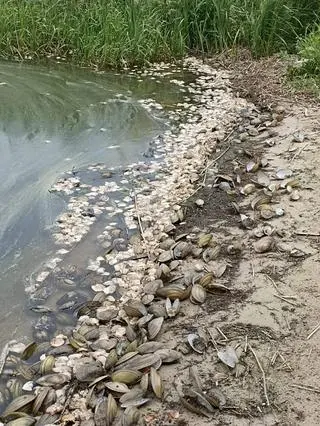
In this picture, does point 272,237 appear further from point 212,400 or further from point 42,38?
point 42,38

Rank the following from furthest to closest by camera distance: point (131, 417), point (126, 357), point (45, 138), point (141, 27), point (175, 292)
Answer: point (141, 27) < point (45, 138) < point (175, 292) < point (126, 357) < point (131, 417)

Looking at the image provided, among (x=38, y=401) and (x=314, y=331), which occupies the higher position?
(x=38, y=401)

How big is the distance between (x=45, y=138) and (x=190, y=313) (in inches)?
115

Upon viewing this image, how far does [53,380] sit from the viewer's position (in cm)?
248

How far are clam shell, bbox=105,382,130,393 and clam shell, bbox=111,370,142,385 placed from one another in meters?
0.02

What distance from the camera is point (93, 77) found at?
276 inches

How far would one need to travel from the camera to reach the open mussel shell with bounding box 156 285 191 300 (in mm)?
2955

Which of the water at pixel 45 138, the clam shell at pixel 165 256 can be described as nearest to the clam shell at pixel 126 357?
the water at pixel 45 138

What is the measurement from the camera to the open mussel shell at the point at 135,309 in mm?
2883

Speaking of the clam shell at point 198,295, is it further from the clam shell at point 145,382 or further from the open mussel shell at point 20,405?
the open mussel shell at point 20,405

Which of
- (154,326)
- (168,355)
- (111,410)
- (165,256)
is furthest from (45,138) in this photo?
(111,410)

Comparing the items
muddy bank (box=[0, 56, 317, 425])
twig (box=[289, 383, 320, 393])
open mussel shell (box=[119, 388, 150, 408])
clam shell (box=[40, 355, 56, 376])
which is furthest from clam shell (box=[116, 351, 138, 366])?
twig (box=[289, 383, 320, 393])

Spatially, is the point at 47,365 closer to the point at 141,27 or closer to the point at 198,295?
the point at 198,295

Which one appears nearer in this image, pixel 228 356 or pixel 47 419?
pixel 47 419
